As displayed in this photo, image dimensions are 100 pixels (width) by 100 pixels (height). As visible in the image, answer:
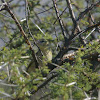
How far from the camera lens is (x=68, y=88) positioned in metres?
0.96

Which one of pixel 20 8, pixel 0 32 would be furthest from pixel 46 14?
pixel 0 32

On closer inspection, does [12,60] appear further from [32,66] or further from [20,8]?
[20,8]

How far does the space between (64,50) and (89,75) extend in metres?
0.58

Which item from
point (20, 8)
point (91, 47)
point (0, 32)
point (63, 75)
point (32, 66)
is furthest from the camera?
point (20, 8)

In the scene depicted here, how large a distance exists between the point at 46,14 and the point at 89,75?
1.75m

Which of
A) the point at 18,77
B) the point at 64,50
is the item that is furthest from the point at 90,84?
the point at 64,50

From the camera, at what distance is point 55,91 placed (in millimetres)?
986

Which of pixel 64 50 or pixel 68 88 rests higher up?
pixel 64 50

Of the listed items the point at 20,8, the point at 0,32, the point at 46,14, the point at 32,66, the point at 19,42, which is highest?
the point at 20,8

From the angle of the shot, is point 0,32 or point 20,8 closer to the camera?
point 0,32

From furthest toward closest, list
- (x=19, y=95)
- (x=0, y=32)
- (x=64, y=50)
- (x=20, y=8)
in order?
(x=20, y=8) < (x=0, y=32) < (x=64, y=50) < (x=19, y=95)

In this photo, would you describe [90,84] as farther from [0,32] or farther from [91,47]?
[0,32]

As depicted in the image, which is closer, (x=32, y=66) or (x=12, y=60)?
(x=12, y=60)

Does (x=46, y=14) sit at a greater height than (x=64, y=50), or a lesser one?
greater
